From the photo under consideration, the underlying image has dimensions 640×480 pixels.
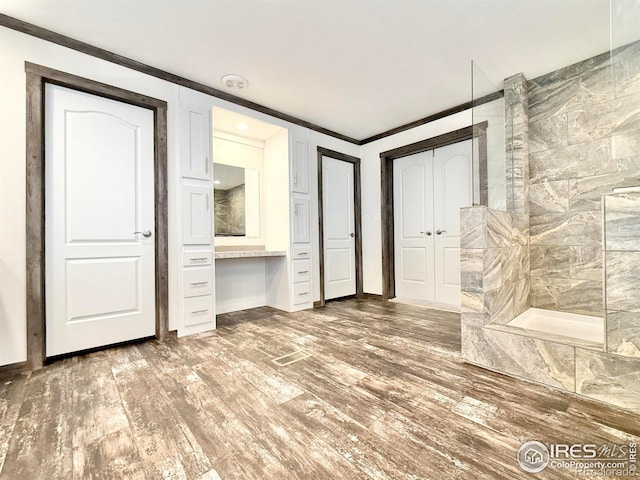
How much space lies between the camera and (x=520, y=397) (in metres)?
1.50

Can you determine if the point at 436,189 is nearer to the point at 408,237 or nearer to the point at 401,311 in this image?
the point at 408,237

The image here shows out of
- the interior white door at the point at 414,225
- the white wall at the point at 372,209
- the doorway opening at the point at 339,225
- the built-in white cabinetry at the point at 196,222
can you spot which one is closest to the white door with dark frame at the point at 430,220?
the interior white door at the point at 414,225

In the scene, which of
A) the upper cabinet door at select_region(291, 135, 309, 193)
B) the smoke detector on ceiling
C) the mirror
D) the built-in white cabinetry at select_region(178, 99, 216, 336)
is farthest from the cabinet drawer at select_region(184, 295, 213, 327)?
the smoke detector on ceiling

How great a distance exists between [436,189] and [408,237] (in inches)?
30.1

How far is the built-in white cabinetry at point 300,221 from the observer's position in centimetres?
350

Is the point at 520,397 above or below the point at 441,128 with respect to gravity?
below

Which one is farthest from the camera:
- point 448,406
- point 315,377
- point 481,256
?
point 481,256

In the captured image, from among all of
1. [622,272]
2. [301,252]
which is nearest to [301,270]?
[301,252]

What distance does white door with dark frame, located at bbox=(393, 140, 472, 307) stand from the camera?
352 centimetres

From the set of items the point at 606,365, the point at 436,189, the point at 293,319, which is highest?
the point at 436,189

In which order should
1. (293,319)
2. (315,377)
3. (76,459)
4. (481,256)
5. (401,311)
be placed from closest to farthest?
1. (76,459)
2. (315,377)
3. (481,256)
4. (293,319)
5. (401,311)

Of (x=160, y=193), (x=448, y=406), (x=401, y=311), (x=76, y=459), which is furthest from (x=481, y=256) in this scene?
(x=160, y=193)

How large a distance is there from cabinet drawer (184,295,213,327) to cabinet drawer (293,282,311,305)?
106 centimetres

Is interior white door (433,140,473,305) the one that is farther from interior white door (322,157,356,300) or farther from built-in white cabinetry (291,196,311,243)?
built-in white cabinetry (291,196,311,243)
